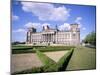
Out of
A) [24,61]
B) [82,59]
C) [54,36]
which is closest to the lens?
[24,61]

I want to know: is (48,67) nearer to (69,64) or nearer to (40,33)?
(69,64)

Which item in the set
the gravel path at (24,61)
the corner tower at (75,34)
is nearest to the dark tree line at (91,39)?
the corner tower at (75,34)

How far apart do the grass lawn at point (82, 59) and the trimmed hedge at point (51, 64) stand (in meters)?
0.06

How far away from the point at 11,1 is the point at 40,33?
1.80ft

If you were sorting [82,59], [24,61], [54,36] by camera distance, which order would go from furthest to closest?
1. [82,59]
2. [54,36]
3. [24,61]

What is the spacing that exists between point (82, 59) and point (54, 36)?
0.53 meters

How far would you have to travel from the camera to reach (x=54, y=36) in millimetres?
2541

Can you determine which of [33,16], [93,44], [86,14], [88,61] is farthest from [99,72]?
[33,16]

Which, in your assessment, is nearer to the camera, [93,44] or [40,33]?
[40,33]

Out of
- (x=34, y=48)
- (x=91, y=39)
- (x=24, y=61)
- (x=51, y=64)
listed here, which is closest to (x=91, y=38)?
(x=91, y=39)

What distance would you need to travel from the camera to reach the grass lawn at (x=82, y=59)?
261cm

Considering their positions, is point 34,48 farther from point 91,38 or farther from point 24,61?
point 91,38

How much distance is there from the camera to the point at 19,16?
2398 millimetres

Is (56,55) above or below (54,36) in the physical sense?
below
